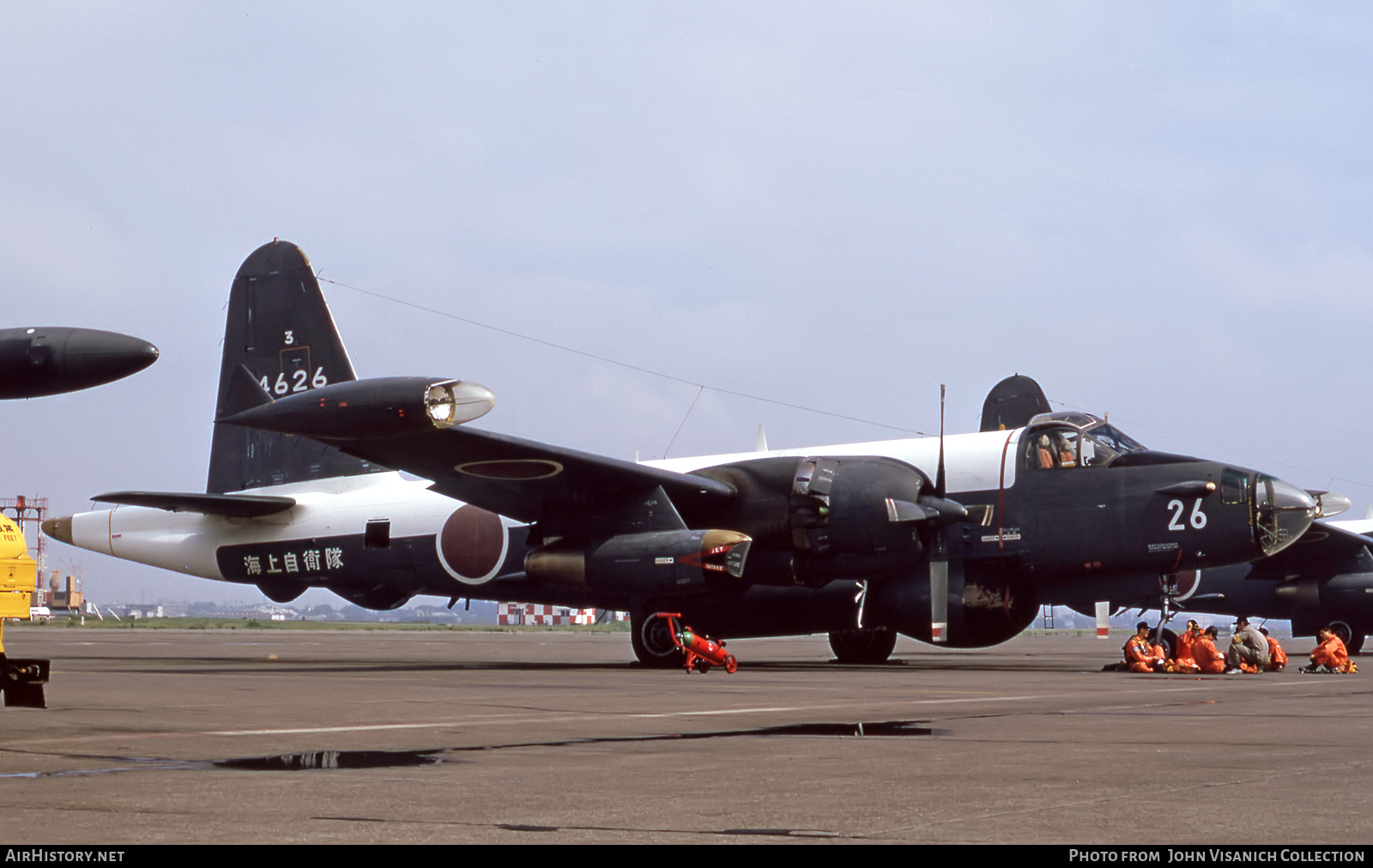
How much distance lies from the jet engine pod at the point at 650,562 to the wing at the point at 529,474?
2.37ft

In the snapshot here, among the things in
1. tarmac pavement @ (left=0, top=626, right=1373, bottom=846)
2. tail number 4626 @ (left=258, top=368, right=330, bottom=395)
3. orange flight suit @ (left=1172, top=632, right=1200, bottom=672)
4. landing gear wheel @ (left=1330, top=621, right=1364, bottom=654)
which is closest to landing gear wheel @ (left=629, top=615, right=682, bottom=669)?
tarmac pavement @ (left=0, top=626, right=1373, bottom=846)

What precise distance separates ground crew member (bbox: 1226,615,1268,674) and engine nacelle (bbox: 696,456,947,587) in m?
5.44

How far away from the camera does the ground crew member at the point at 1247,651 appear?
2256 cm

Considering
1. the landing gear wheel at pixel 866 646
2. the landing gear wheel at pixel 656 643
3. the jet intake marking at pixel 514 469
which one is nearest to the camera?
the jet intake marking at pixel 514 469

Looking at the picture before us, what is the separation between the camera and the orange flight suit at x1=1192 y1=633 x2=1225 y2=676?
2203 centimetres

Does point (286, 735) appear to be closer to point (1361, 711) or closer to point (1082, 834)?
point (1082, 834)

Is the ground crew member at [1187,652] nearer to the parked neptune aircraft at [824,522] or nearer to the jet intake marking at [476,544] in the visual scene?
the parked neptune aircraft at [824,522]

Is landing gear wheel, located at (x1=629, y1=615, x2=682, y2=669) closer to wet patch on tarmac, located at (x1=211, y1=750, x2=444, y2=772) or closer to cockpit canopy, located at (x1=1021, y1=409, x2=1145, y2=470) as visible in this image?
cockpit canopy, located at (x1=1021, y1=409, x2=1145, y2=470)

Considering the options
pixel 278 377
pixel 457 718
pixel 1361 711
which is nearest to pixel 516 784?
pixel 457 718

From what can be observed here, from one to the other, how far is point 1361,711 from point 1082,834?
30.2 ft

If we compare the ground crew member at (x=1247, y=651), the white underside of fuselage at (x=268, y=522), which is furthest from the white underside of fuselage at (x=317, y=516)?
the ground crew member at (x=1247, y=651)

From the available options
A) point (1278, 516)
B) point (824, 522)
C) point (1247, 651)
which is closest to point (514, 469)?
point (824, 522)

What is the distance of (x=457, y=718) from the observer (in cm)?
1213

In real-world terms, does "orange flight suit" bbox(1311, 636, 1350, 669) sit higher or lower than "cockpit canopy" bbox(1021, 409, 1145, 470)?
lower
